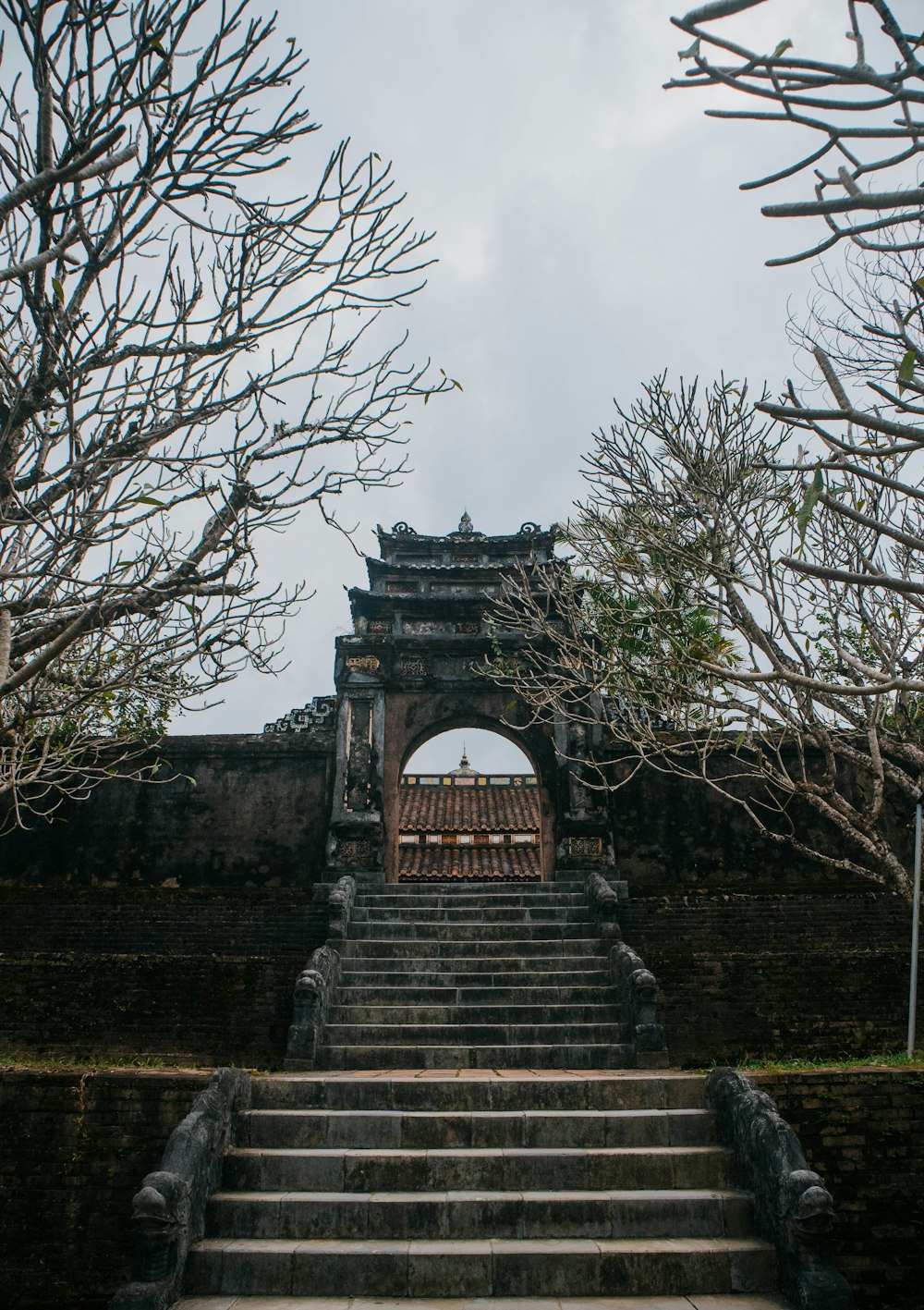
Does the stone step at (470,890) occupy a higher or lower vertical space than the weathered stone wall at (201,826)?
lower

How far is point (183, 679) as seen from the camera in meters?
7.39

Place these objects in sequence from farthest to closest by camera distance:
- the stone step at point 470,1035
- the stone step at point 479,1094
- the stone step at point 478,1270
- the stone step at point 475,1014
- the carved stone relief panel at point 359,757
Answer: the carved stone relief panel at point 359,757 → the stone step at point 475,1014 → the stone step at point 470,1035 → the stone step at point 479,1094 → the stone step at point 478,1270

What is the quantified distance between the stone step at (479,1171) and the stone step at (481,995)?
104 inches

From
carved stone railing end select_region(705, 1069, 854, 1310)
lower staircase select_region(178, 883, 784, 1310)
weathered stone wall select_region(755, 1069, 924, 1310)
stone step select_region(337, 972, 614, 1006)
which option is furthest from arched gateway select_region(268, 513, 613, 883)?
carved stone railing end select_region(705, 1069, 854, 1310)

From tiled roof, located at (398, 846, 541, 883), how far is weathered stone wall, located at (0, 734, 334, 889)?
3244mm

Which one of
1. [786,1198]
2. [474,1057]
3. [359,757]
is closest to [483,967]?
[474,1057]

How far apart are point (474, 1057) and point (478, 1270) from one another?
238cm

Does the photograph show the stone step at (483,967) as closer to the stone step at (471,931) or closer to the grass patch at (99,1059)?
the stone step at (471,931)

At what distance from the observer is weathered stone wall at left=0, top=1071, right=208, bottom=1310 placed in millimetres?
5020

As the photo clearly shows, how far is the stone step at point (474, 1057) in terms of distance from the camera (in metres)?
6.54

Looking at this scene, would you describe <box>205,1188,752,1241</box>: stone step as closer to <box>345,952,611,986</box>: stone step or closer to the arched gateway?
<box>345,952,611,986</box>: stone step

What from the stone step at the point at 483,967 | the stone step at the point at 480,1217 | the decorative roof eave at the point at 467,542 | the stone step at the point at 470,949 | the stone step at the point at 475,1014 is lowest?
the stone step at the point at 480,1217

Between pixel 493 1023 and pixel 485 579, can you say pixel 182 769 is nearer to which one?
pixel 485 579

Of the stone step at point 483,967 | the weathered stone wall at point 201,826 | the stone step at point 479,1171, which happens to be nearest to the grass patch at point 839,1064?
the stone step at point 479,1171
